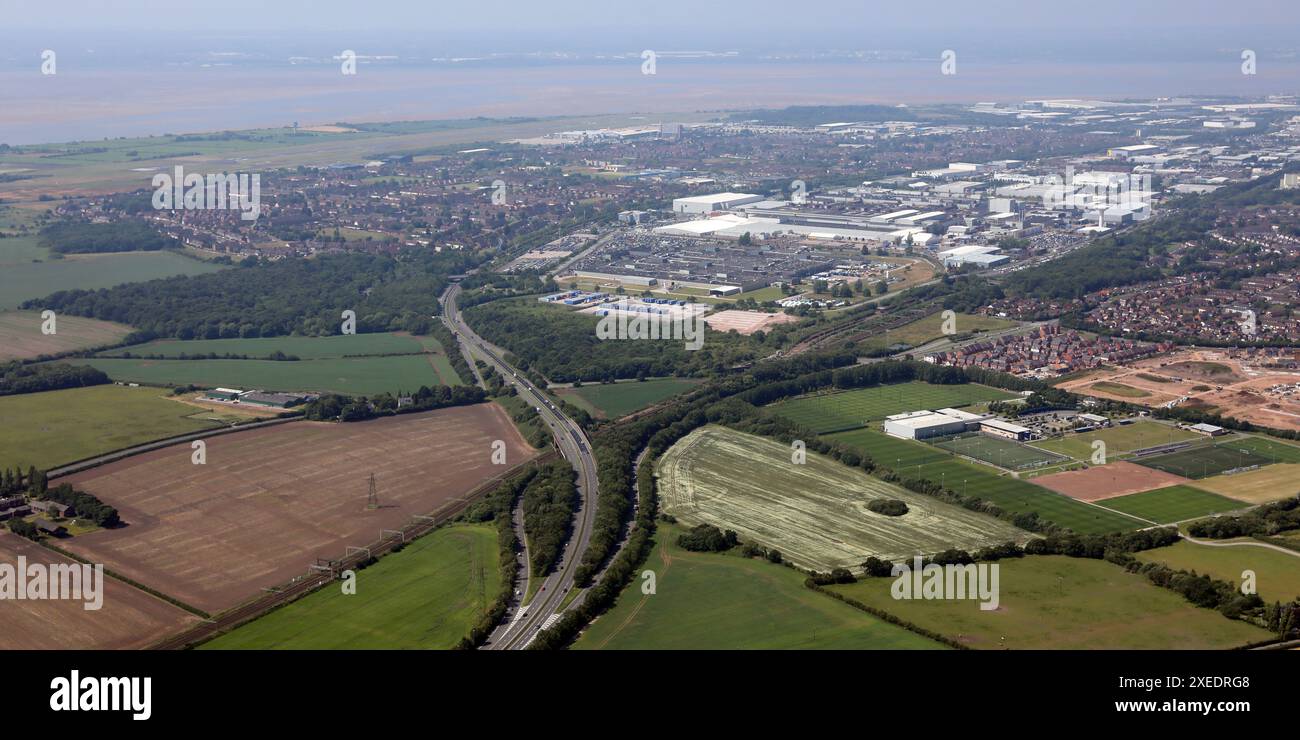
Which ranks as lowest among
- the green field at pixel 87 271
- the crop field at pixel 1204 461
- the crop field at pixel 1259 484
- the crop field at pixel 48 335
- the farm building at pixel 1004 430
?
the crop field at pixel 1259 484

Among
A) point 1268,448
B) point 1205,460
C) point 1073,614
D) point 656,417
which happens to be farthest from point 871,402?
point 1073,614

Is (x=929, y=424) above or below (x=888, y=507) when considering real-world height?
above

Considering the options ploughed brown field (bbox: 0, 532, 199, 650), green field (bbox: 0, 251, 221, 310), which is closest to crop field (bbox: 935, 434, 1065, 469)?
ploughed brown field (bbox: 0, 532, 199, 650)

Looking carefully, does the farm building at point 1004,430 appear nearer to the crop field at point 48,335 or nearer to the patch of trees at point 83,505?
the patch of trees at point 83,505

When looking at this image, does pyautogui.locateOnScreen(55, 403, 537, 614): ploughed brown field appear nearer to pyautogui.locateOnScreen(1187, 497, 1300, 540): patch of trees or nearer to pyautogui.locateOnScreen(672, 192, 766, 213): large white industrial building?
pyautogui.locateOnScreen(1187, 497, 1300, 540): patch of trees

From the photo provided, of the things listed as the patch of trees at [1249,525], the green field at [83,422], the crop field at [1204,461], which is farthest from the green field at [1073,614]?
the green field at [83,422]

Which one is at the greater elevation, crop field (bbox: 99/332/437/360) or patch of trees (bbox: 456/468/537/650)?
crop field (bbox: 99/332/437/360)

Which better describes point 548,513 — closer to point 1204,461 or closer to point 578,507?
point 578,507
